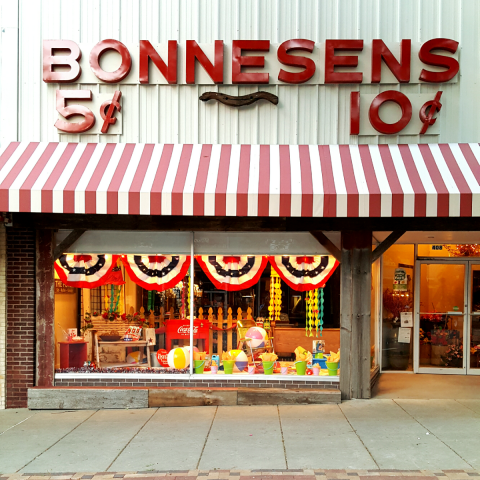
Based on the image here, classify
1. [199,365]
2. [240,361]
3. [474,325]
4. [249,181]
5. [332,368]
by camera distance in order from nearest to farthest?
[249,181], [332,368], [199,365], [240,361], [474,325]

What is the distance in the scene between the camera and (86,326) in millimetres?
8766

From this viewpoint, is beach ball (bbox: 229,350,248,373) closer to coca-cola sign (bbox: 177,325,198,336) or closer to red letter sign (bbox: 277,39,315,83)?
coca-cola sign (bbox: 177,325,198,336)

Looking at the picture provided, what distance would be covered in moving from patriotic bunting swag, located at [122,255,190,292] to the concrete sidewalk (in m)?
2.07

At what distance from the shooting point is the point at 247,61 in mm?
8148

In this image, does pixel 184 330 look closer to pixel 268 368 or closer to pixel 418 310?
pixel 268 368

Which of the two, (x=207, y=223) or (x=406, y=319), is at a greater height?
(x=207, y=223)

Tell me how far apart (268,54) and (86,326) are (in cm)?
545

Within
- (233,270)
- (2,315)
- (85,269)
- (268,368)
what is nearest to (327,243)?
(233,270)

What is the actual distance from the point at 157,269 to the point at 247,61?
146 inches

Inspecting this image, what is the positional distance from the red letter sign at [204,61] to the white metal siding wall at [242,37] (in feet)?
0.68

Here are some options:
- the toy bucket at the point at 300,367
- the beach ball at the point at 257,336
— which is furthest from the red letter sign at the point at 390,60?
the toy bucket at the point at 300,367

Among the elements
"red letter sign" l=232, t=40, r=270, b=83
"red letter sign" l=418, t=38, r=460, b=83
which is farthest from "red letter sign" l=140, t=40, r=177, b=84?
"red letter sign" l=418, t=38, r=460, b=83

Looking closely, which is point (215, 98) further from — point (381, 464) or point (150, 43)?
point (381, 464)

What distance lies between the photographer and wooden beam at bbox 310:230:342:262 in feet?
27.2
